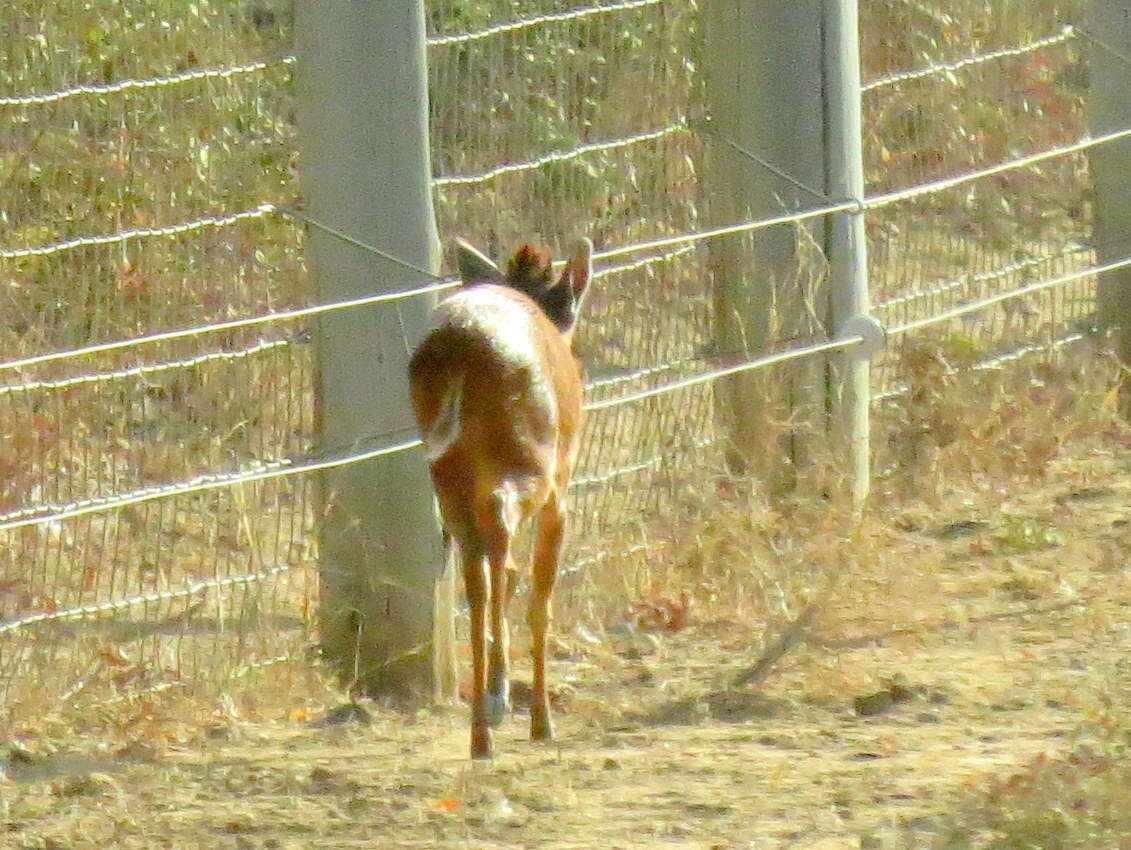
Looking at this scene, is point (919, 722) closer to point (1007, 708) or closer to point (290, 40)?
point (1007, 708)

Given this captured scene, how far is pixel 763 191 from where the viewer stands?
24.2ft

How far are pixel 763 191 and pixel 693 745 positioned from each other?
244 cm

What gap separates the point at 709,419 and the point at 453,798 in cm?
292

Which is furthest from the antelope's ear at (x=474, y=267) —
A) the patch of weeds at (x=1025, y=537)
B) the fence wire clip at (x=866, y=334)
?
the patch of weeds at (x=1025, y=537)

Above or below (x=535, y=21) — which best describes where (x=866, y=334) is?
below

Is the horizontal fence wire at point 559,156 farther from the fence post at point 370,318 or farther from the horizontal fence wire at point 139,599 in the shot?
the horizontal fence wire at point 139,599

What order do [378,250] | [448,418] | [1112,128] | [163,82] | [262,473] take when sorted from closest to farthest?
[448,418] → [262,473] → [378,250] → [163,82] → [1112,128]

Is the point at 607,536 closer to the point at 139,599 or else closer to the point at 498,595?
the point at 139,599

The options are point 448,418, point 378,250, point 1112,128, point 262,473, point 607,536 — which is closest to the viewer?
point 448,418

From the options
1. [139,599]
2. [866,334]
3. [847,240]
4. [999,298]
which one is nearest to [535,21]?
[847,240]

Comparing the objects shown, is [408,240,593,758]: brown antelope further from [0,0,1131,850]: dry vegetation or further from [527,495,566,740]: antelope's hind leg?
Result: [0,0,1131,850]: dry vegetation

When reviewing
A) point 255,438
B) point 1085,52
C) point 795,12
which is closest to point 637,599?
point 255,438

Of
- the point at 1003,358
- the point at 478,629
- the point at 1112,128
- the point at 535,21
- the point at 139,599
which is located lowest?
the point at 478,629

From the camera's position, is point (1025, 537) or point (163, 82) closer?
point (163, 82)
